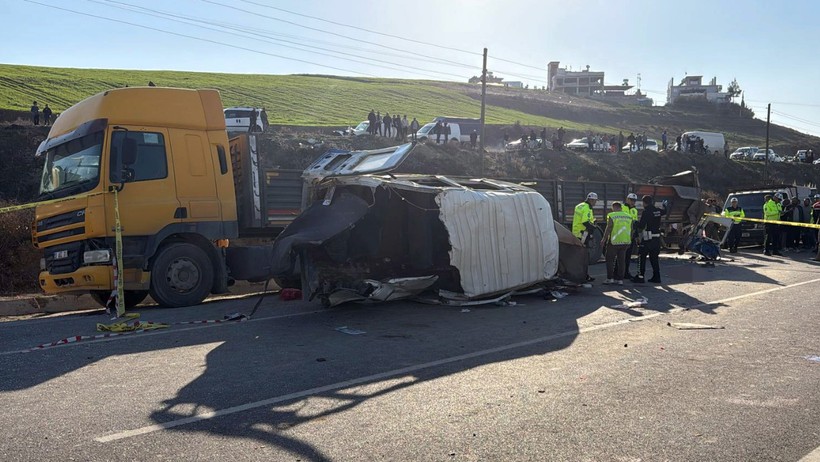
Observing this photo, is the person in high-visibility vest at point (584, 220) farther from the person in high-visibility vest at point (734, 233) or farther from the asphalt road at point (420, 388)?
the person in high-visibility vest at point (734, 233)

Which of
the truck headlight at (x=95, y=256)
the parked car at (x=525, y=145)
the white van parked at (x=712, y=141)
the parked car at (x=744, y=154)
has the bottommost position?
the truck headlight at (x=95, y=256)

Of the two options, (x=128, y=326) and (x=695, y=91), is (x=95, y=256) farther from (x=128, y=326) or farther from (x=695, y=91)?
(x=695, y=91)

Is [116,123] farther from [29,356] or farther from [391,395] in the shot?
[391,395]

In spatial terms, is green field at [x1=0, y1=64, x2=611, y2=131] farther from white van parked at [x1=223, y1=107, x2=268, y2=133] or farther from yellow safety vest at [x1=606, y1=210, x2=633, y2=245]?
yellow safety vest at [x1=606, y1=210, x2=633, y2=245]

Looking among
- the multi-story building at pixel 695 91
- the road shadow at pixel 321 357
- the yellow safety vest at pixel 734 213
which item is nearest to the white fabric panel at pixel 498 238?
the road shadow at pixel 321 357

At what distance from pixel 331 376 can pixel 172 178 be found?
5.27m

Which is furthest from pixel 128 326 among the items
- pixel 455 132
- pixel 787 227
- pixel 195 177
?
pixel 455 132

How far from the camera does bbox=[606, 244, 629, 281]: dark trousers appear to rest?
13273 millimetres

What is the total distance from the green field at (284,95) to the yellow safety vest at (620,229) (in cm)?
3504

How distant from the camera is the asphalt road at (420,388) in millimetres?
4465

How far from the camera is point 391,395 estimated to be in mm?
5594

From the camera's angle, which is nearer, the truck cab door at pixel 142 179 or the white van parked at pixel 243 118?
the truck cab door at pixel 142 179

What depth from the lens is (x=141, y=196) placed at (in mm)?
9867

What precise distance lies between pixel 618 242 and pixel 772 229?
31.6 ft
